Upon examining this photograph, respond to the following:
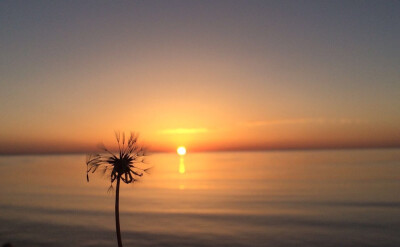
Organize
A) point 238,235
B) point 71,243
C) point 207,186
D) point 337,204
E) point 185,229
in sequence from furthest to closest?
point 207,186 → point 337,204 → point 185,229 → point 238,235 → point 71,243

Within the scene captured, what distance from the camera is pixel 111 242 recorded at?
44219 millimetres

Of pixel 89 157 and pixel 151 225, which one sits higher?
pixel 89 157

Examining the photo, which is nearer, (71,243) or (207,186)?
(71,243)

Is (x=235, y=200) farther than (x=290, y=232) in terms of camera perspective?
Yes

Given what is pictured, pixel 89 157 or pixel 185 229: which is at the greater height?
pixel 89 157

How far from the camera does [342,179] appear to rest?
106188 mm

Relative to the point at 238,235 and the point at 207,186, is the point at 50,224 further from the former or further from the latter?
the point at 207,186

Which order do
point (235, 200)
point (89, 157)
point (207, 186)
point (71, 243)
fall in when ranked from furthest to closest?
1. point (207, 186)
2. point (235, 200)
3. point (71, 243)
4. point (89, 157)

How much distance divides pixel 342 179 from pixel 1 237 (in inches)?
3528

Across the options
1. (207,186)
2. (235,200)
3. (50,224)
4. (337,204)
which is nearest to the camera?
(50,224)

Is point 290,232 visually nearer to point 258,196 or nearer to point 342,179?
point 258,196

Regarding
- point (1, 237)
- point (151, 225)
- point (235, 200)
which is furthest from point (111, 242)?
point (235, 200)

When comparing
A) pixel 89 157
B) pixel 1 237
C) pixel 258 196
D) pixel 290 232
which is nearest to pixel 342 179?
pixel 258 196

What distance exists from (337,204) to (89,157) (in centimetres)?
5837
